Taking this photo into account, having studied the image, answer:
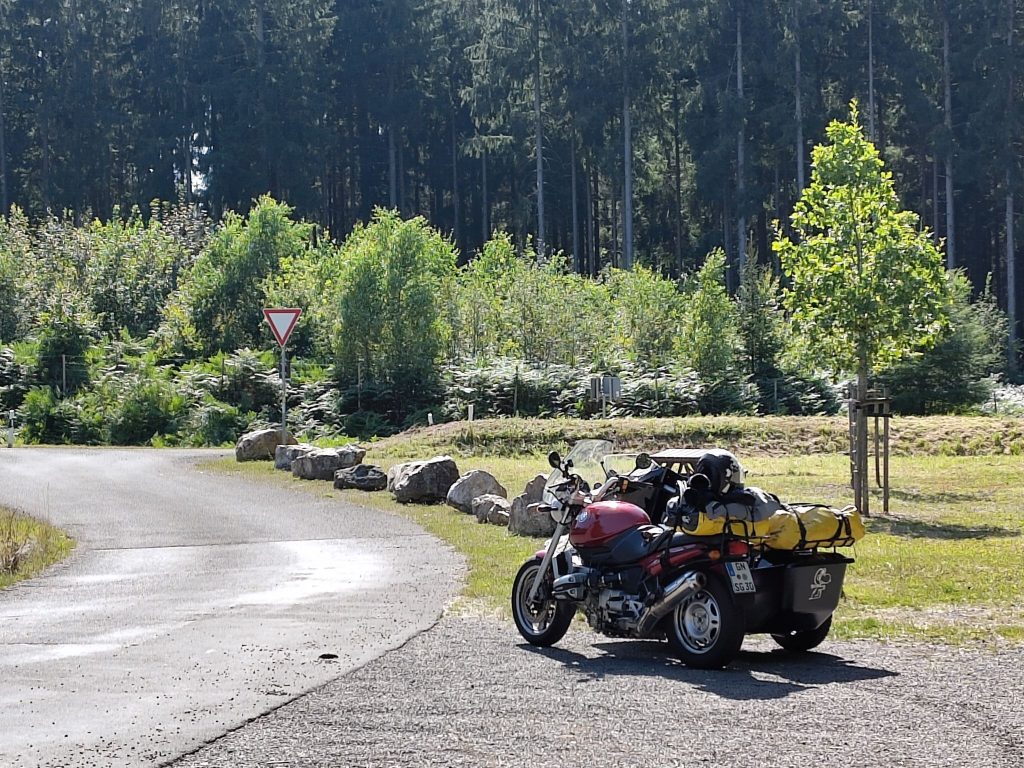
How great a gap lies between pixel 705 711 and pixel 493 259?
1813 inches

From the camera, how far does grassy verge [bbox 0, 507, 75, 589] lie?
48.5ft

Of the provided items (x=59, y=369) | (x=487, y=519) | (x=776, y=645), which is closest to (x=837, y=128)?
(x=487, y=519)

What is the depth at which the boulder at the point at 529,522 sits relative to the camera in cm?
1644

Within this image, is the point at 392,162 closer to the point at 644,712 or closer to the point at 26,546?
the point at 26,546

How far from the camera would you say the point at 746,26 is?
69062mm

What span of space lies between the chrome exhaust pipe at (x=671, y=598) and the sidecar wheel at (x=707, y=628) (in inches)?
2.4

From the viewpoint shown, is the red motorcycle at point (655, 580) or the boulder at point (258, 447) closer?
the red motorcycle at point (655, 580)

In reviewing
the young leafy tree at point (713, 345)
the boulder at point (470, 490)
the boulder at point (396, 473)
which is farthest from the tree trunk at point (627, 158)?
the boulder at point (470, 490)

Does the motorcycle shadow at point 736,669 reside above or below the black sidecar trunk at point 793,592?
below

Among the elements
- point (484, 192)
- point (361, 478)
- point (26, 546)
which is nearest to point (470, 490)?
point (361, 478)

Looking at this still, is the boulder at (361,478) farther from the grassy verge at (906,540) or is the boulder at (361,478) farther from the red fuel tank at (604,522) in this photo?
the red fuel tank at (604,522)

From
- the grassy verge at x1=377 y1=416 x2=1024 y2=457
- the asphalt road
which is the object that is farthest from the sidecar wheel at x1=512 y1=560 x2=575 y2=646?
the grassy verge at x1=377 y1=416 x2=1024 y2=457

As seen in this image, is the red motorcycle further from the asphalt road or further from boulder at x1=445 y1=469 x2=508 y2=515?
boulder at x1=445 y1=469 x2=508 y2=515

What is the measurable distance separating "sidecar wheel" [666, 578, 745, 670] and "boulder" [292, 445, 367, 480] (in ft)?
51.8
